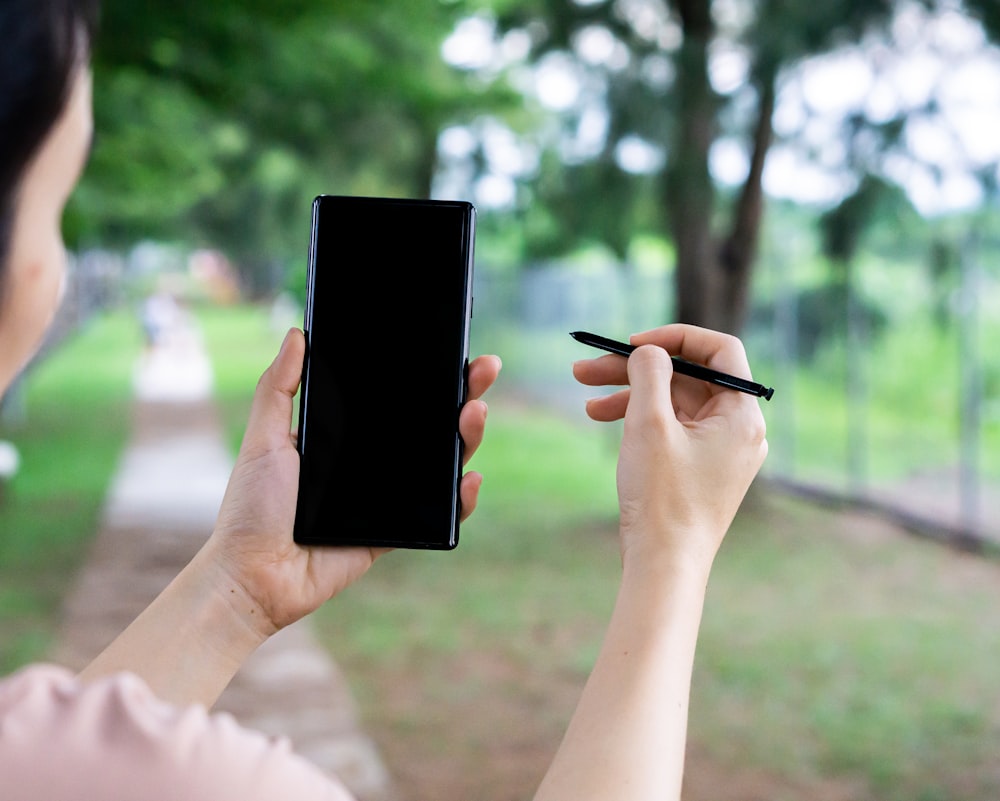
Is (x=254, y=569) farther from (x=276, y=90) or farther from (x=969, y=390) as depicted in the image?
(x=276, y=90)

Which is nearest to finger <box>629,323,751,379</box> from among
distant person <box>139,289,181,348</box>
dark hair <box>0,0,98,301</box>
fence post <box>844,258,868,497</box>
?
dark hair <box>0,0,98,301</box>

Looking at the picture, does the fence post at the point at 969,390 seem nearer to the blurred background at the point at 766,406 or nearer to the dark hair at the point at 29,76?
the blurred background at the point at 766,406

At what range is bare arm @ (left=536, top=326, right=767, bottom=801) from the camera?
0.98 metres

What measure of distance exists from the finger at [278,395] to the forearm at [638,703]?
0.56 m

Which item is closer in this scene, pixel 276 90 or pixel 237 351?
pixel 276 90

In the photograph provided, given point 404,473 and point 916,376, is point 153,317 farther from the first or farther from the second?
point 404,473

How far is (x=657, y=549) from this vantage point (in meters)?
1.14

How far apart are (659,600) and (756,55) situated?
5946 mm

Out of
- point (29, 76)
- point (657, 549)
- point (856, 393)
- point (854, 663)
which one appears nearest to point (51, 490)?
point (856, 393)

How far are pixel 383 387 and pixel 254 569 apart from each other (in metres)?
0.29

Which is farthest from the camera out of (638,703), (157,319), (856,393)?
(157,319)

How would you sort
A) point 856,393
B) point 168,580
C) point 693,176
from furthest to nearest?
point 856,393, point 693,176, point 168,580

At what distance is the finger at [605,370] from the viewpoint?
1.42 metres

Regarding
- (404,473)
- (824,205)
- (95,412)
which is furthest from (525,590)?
(95,412)
